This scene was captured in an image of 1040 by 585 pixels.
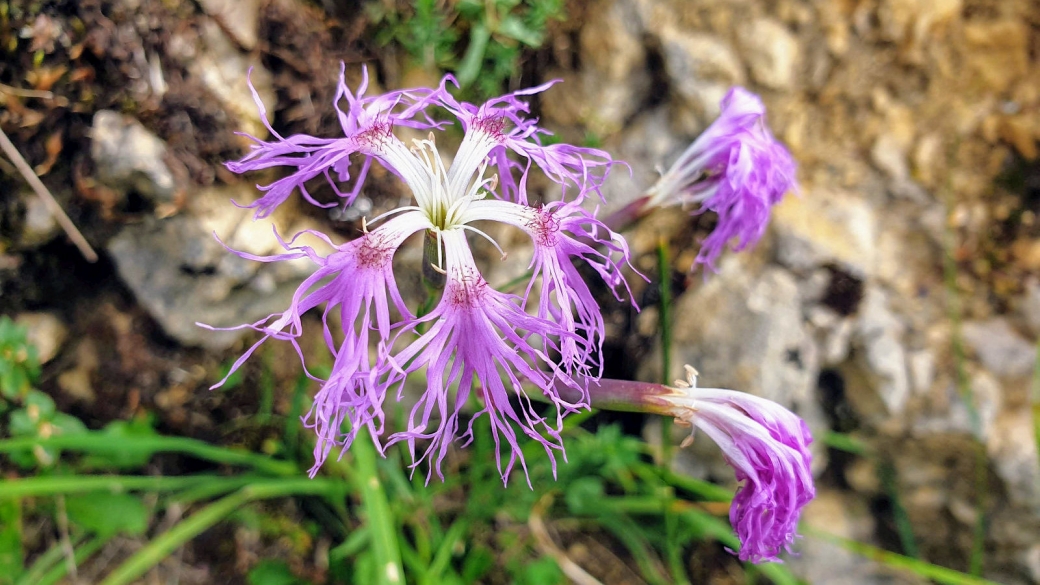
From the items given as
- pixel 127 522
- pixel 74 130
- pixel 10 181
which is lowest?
pixel 127 522

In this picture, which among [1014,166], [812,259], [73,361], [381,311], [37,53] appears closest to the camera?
[381,311]

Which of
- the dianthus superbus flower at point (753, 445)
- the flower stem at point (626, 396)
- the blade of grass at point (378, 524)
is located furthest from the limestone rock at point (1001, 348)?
the blade of grass at point (378, 524)

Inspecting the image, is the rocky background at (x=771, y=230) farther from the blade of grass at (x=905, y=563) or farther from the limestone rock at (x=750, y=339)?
the blade of grass at (x=905, y=563)

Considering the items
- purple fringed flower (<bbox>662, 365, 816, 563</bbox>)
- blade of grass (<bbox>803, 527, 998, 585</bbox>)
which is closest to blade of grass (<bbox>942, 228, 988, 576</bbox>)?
Answer: blade of grass (<bbox>803, 527, 998, 585</bbox>)

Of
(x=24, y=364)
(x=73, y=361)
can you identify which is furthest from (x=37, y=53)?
(x=73, y=361)

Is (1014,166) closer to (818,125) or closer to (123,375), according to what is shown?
(818,125)

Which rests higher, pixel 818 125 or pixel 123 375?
pixel 818 125

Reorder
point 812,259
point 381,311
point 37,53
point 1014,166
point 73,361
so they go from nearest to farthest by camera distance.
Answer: point 381,311 → point 37,53 → point 73,361 → point 812,259 → point 1014,166

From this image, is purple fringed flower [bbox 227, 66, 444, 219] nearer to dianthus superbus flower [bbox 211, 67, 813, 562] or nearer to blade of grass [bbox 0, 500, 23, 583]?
dianthus superbus flower [bbox 211, 67, 813, 562]
